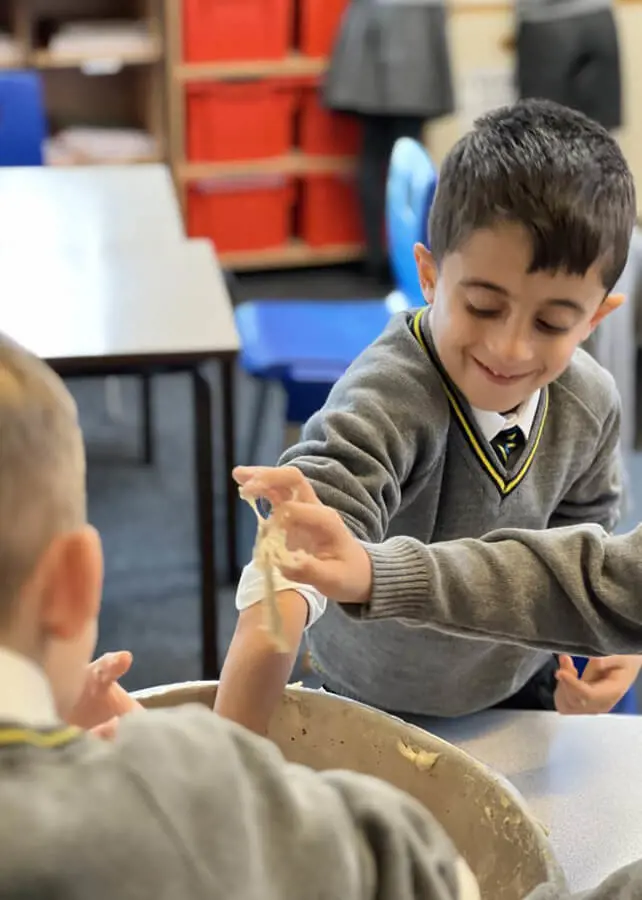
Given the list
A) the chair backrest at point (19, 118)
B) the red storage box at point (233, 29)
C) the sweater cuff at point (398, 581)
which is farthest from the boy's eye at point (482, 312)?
the red storage box at point (233, 29)

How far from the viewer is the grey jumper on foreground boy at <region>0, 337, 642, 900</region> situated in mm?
438

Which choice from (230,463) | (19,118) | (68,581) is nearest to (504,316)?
(68,581)

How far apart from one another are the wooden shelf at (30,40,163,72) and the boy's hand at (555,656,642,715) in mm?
2765

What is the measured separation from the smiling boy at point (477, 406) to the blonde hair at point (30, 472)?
381mm

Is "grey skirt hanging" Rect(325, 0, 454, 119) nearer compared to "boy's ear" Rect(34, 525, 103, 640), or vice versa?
"boy's ear" Rect(34, 525, 103, 640)

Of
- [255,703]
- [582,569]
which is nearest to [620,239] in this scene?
[582,569]

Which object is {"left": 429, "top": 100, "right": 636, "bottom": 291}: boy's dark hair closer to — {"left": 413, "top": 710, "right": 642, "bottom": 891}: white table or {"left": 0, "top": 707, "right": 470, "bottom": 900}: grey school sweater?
{"left": 413, "top": 710, "right": 642, "bottom": 891}: white table

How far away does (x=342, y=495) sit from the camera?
897mm

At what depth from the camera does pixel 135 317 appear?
176cm

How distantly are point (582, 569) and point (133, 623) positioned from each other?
4.92 ft

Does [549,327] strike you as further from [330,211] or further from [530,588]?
[330,211]

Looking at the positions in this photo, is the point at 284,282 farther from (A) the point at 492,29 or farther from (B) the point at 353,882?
(B) the point at 353,882

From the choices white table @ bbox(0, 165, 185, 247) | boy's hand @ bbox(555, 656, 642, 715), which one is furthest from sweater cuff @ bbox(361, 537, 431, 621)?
white table @ bbox(0, 165, 185, 247)

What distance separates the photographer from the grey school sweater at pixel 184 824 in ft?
1.42
